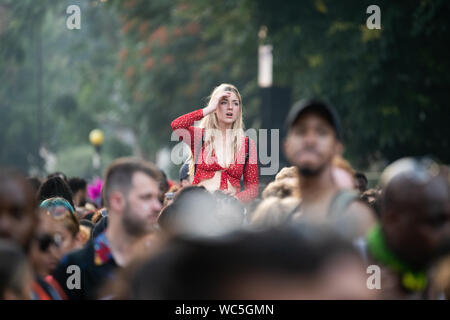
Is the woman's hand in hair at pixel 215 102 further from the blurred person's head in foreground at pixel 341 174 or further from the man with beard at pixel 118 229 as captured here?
the blurred person's head in foreground at pixel 341 174

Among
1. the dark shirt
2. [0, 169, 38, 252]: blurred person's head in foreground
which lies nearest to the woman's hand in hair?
the dark shirt

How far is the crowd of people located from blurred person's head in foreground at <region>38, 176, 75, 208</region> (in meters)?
2.87

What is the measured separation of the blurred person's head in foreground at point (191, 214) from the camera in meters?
3.55

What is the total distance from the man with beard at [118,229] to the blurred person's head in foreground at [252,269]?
4.61 feet

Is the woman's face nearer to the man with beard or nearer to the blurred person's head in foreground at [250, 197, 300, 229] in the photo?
the man with beard

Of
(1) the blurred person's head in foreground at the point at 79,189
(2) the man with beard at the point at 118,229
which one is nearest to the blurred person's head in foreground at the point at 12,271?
(2) the man with beard at the point at 118,229

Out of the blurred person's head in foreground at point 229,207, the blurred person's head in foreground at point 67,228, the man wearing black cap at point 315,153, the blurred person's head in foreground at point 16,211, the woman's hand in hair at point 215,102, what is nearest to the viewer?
the blurred person's head in foreground at point 16,211

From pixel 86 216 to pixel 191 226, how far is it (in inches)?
216

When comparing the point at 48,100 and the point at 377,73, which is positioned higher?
the point at 48,100

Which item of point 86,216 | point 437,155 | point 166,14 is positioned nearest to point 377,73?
point 437,155

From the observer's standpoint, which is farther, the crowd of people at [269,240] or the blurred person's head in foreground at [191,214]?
the blurred person's head in foreground at [191,214]

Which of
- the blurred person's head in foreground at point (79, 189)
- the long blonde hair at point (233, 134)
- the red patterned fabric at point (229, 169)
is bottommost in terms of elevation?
the red patterned fabric at point (229, 169)
